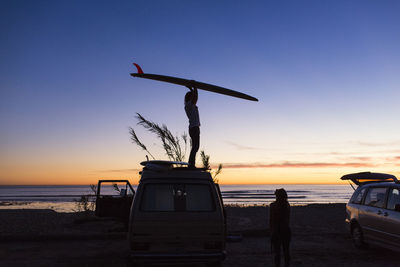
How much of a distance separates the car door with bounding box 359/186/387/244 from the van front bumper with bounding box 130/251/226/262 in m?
4.99

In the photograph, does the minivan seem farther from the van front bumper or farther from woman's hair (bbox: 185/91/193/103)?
woman's hair (bbox: 185/91/193/103)

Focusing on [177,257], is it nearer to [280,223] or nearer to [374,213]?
[280,223]

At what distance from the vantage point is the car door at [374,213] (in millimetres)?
8531

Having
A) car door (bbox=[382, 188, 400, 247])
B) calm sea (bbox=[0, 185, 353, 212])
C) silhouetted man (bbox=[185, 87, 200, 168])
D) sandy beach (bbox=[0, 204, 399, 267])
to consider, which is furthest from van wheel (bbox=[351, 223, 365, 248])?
calm sea (bbox=[0, 185, 353, 212])

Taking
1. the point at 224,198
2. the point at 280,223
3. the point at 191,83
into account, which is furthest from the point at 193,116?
the point at 224,198

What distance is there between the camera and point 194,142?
913 cm

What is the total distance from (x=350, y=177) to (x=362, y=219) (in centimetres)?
452

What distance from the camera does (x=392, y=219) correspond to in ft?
26.2

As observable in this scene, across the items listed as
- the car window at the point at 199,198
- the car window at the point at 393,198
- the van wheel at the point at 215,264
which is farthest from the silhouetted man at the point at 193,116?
the car window at the point at 393,198

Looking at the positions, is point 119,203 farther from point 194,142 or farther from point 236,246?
point 236,246

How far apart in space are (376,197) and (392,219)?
1.20 m

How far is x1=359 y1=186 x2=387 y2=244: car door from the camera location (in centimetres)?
853

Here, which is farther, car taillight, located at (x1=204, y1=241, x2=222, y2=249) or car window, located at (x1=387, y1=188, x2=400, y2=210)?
car window, located at (x1=387, y1=188, x2=400, y2=210)

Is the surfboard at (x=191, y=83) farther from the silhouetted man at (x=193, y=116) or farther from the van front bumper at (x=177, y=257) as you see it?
the van front bumper at (x=177, y=257)
